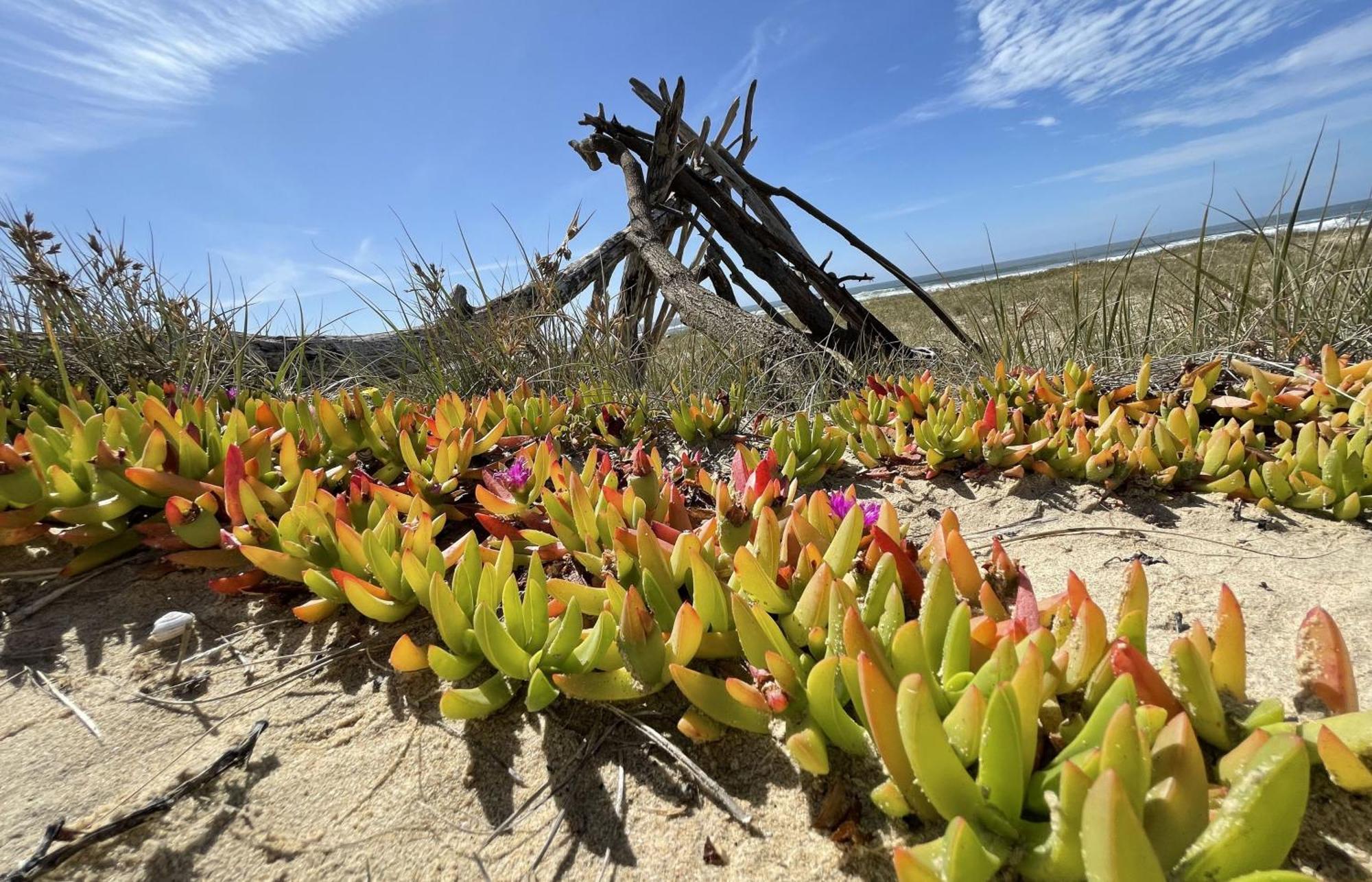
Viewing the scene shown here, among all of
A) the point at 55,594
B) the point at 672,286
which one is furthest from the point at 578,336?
the point at 55,594

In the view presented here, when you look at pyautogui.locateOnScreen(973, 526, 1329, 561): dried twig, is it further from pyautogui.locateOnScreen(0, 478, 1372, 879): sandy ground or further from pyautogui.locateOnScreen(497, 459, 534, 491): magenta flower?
pyautogui.locateOnScreen(497, 459, 534, 491): magenta flower

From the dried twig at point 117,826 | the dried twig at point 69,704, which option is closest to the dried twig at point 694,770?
the dried twig at point 117,826

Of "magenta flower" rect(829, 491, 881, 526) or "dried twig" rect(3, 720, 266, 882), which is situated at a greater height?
"magenta flower" rect(829, 491, 881, 526)

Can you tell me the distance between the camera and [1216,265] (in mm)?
11742

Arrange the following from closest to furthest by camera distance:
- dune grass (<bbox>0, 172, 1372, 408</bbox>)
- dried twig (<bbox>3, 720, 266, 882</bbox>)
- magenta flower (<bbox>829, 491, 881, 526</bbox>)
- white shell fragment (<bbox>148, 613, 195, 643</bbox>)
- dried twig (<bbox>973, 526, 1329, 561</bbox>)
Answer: dried twig (<bbox>3, 720, 266, 882</bbox>)
white shell fragment (<bbox>148, 613, 195, 643</bbox>)
magenta flower (<bbox>829, 491, 881, 526</bbox>)
dried twig (<bbox>973, 526, 1329, 561</bbox>)
dune grass (<bbox>0, 172, 1372, 408</bbox>)

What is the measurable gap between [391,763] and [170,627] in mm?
612

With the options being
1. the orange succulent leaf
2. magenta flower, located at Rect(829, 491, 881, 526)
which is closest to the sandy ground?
the orange succulent leaf

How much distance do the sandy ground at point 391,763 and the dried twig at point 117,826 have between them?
14mm

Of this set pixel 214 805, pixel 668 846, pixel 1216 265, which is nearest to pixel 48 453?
pixel 214 805

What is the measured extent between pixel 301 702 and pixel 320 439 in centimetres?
103

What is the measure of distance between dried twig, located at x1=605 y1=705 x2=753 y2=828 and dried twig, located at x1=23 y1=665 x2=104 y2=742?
85 cm

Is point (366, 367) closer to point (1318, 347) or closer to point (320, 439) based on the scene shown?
point (320, 439)

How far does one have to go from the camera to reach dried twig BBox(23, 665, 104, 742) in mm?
1104

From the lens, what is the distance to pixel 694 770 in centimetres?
96
